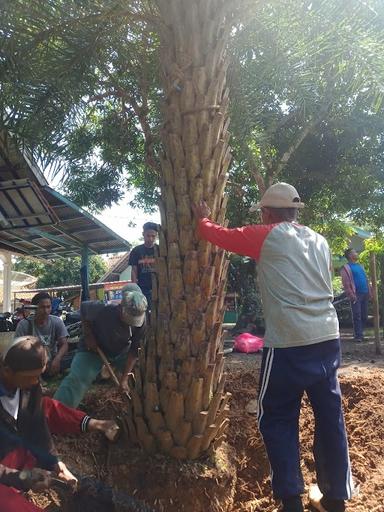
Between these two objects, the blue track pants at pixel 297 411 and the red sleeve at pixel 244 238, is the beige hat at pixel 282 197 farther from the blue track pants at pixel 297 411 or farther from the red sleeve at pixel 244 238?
the blue track pants at pixel 297 411

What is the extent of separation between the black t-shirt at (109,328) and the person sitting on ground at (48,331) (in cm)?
151

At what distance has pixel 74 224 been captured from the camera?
997cm

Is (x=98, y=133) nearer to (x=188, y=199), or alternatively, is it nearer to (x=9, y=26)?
(x=9, y=26)

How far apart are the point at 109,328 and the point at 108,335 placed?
0.07m

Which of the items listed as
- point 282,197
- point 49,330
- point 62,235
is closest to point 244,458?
point 282,197

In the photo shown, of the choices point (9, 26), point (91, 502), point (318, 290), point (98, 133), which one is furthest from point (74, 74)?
point (98, 133)

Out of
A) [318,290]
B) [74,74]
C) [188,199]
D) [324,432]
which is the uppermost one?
[74,74]

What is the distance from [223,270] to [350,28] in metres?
3.50

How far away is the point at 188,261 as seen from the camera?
3.26 metres

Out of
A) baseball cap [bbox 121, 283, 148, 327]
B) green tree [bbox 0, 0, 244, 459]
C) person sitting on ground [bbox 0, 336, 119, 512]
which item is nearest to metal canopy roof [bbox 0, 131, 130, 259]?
baseball cap [bbox 121, 283, 148, 327]

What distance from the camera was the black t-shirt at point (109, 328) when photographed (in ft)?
16.0

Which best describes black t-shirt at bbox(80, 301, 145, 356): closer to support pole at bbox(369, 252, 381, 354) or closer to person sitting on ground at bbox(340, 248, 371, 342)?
support pole at bbox(369, 252, 381, 354)

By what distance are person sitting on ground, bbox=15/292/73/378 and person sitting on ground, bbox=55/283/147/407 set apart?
146 cm

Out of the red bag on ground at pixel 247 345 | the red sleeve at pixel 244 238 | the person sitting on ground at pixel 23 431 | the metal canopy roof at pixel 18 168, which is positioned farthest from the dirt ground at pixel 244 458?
the red bag on ground at pixel 247 345
